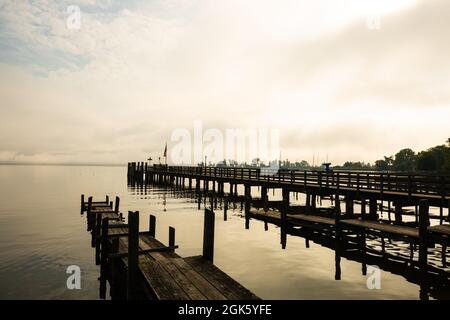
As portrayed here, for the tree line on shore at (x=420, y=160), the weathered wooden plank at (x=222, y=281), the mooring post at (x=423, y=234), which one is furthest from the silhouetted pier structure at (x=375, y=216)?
the tree line on shore at (x=420, y=160)

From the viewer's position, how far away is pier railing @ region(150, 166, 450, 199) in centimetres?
1720

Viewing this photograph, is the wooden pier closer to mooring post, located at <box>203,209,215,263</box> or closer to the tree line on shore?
mooring post, located at <box>203,209,215,263</box>

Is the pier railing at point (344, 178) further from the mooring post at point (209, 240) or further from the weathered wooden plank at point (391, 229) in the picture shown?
the mooring post at point (209, 240)

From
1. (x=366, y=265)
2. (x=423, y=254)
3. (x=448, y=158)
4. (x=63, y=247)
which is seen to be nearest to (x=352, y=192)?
(x=366, y=265)

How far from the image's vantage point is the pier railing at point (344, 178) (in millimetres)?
17203

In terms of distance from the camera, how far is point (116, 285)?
10.0 metres

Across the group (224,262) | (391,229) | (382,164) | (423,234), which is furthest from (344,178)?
(382,164)

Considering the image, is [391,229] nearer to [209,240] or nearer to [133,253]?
[209,240]

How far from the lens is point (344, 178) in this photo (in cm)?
3409

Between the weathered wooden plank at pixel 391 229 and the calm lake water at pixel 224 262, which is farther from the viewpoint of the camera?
the weathered wooden plank at pixel 391 229

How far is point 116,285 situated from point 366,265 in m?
9.94

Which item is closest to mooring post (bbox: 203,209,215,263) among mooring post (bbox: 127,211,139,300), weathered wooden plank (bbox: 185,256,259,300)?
weathered wooden plank (bbox: 185,256,259,300)
